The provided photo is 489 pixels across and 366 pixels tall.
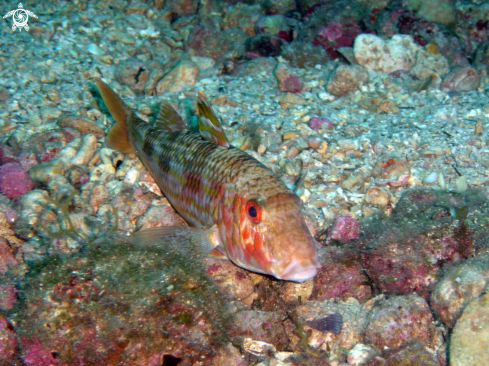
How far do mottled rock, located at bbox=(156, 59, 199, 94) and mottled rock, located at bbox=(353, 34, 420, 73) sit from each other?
3.60m

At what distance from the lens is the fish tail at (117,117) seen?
4.82m

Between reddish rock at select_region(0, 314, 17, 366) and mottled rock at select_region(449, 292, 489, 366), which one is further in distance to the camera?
reddish rock at select_region(0, 314, 17, 366)

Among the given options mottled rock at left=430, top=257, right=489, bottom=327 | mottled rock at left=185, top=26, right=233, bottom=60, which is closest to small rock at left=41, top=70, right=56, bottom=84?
mottled rock at left=185, top=26, right=233, bottom=60

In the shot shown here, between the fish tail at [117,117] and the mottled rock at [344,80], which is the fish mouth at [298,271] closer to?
the fish tail at [117,117]

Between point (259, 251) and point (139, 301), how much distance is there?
3.53ft

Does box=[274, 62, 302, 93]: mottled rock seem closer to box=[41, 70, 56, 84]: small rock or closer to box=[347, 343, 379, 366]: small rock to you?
box=[41, 70, 56, 84]: small rock

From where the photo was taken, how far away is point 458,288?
2.77m

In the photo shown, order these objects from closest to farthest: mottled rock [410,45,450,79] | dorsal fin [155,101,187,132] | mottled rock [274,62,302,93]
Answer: dorsal fin [155,101,187,132] → mottled rock [274,62,302,93] → mottled rock [410,45,450,79]

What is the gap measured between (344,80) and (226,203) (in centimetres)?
448

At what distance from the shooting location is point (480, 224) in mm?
3244

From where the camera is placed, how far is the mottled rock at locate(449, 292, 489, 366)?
2348 millimetres

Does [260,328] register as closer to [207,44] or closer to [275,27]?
[207,44]

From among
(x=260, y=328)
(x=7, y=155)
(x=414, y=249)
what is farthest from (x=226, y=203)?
(x=7, y=155)

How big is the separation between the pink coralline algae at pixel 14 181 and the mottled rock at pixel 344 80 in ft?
17.7
